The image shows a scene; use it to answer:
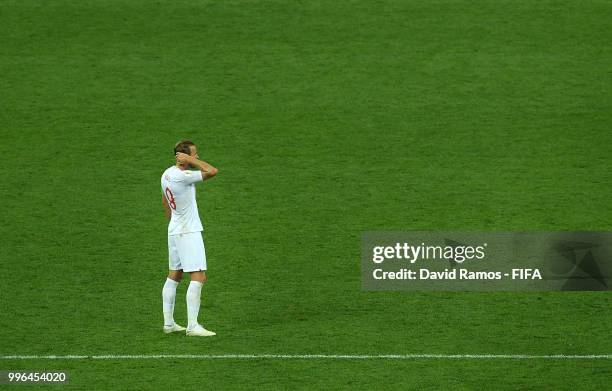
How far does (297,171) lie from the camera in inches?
713

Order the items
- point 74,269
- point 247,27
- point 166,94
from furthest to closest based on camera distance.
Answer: point 247,27
point 166,94
point 74,269

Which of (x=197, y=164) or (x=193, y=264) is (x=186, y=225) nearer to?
(x=193, y=264)

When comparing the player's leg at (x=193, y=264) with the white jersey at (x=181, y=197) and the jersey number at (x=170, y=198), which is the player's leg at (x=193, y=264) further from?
the jersey number at (x=170, y=198)

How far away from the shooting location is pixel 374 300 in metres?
14.1

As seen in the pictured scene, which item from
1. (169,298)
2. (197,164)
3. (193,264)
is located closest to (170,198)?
(197,164)

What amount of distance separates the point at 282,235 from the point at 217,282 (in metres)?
1.76

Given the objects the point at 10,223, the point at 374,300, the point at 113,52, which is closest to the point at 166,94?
the point at 113,52

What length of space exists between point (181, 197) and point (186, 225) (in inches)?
12.0

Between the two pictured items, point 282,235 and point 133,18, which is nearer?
point 282,235

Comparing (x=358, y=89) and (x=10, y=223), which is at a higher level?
(x=358, y=89)

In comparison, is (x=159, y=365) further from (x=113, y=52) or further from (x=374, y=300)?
(x=113, y=52)

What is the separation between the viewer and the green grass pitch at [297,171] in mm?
12336

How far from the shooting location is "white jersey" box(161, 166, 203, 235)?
12289 millimetres

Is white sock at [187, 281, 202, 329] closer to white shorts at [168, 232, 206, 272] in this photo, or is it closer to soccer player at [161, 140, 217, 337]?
soccer player at [161, 140, 217, 337]
